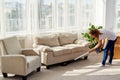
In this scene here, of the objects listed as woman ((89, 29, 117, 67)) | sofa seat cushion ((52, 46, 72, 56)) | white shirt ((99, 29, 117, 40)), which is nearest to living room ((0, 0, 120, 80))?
sofa seat cushion ((52, 46, 72, 56))

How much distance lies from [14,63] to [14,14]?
1.78 m

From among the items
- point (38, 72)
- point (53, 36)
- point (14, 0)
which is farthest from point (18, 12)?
point (38, 72)

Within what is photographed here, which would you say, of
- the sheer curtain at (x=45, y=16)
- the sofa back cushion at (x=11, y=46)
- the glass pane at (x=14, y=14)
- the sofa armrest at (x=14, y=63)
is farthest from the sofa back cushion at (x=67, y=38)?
the sofa armrest at (x=14, y=63)

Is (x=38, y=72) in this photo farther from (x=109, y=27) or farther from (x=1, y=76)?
(x=109, y=27)

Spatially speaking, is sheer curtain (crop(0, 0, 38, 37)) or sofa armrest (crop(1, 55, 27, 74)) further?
sheer curtain (crop(0, 0, 38, 37))

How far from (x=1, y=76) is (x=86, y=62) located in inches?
92.9

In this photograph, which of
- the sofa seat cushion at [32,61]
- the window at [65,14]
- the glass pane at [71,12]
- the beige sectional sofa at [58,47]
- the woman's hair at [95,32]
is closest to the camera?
the sofa seat cushion at [32,61]

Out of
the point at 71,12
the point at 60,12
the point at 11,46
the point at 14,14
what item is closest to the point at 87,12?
the point at 71,12

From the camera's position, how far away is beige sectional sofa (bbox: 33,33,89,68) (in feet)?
Result: 16.7

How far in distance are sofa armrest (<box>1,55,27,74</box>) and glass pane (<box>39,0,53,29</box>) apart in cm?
201

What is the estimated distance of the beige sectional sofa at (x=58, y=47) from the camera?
5.10 meters

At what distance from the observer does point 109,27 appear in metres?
6.92

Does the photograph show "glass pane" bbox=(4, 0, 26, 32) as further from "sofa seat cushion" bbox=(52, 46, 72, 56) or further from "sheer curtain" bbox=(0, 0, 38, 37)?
"sofa seat cushion" bbox=(52, 46, 72, 56)

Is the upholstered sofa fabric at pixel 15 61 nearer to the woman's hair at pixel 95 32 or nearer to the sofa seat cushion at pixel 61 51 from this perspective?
the sofa seat cushion at pixel 61 51
